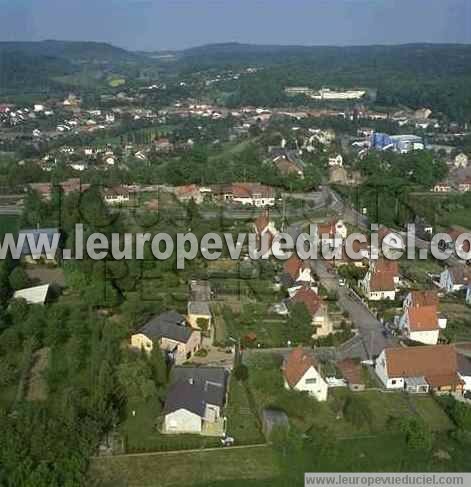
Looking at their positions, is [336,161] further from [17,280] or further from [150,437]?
[150,437]

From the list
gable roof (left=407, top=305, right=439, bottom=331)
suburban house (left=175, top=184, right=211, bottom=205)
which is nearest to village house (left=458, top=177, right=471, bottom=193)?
suburban house (left=175, top=184, right=211, bottom=205)

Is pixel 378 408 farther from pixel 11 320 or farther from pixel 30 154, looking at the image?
pixel 30 154

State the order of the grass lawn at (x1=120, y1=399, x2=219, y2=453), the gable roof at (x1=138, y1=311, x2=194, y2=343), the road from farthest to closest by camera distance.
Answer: the road, the gable roof at (x1=138, y1=311, x2=194, y2=343), the grass lawn at (x1=120, y1=399, x2=219, y2=453)

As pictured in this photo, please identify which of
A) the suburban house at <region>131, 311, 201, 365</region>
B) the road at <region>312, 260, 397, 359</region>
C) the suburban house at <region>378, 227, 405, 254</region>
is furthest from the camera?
the suburban house at <region>378, 227, 405, 254</region>

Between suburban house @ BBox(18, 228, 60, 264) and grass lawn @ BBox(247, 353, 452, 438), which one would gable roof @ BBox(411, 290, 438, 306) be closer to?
grass lawn @ BBox(247, 353, 452, 438)

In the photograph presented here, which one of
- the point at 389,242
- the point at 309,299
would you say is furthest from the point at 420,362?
the point at 389,242

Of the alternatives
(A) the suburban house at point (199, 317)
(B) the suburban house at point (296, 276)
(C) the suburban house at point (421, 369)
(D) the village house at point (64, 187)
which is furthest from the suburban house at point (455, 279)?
(D) the village house at point (64, 187)
